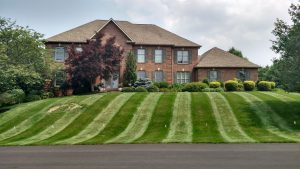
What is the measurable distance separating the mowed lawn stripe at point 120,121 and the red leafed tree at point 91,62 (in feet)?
28.7

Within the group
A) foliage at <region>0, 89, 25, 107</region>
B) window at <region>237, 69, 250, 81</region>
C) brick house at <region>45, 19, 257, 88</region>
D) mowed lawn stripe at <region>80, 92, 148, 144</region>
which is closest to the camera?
mowed lawn stripe at <region>80, 92, 148, 144</region>

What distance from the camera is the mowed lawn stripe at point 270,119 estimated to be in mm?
25266

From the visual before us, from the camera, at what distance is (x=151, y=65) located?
59.5 m

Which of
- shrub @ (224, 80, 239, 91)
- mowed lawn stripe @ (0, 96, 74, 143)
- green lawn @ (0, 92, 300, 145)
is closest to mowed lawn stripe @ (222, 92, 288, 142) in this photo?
green lawn @ (0, 92, 300, 145)

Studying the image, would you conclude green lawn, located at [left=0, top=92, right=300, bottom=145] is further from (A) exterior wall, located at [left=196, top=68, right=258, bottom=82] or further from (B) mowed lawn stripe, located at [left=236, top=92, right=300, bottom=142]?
(A) exterior wall, located at [left=196, top=68, right=258, bottom=82]

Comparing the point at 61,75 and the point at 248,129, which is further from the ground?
A: the point at 61,75

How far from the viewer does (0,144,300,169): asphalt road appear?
544 inches

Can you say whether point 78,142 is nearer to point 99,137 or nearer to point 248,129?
point 99,137

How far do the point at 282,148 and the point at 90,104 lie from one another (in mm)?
23097

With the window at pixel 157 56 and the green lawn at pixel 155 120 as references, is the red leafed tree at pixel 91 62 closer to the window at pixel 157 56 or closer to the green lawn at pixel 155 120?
the green lawn at pixel 155 120

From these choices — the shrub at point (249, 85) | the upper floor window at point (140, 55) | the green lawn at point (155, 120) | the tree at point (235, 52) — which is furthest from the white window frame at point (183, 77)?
the tree at point (235, 52)

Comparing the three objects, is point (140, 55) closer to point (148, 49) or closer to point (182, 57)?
point (148, 49)

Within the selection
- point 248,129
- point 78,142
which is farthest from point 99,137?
point 248,129

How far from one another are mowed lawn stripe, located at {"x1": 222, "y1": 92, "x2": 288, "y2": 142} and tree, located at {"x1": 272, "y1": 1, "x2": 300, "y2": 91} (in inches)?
153
